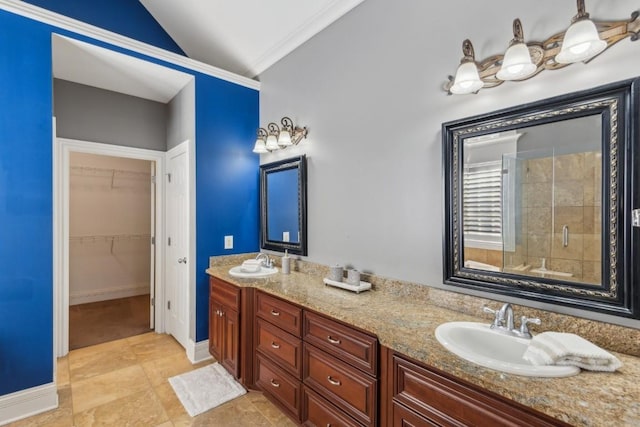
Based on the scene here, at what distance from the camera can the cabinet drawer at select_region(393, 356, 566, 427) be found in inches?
38.7

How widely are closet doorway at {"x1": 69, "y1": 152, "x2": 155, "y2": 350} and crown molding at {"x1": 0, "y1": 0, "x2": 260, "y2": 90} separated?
263 centimetres

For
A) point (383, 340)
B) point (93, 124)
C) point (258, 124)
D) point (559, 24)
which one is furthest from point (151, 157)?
point (559, 24)

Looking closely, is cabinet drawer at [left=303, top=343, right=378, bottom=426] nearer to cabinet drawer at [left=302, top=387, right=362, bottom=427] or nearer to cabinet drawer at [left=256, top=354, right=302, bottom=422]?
cabinet drawer at [left=302, top=387, right=362, bottom=427]

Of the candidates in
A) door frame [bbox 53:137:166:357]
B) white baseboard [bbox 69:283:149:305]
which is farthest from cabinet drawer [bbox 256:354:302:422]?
white baseboard [bbox 69:283:149:305]

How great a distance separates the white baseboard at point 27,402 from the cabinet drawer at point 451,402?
251 cm

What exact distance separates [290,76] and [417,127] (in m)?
1.56

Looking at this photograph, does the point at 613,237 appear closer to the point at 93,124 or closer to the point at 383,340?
the point at 383,340

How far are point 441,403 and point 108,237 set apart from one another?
5.26m

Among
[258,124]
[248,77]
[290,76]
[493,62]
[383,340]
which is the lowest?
[383,340]

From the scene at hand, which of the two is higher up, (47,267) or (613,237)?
(613,237)

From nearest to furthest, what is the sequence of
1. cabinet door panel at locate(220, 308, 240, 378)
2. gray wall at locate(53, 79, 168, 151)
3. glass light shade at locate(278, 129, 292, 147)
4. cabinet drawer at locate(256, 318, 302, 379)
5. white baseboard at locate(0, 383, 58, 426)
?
cabinet drawer at locate(256, 318, 302, 379) < white baseboard at locate(0, 383, 58, 426) < cabinet door panel at locate(220, 308, 240, 378) < glass light shade at locate(278, 129, 292, 147) < gray wall at locate(53, 79, 168, 151)

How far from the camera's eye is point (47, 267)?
7.33ft

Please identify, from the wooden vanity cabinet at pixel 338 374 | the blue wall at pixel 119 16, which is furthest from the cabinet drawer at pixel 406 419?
the blue wall at pixel 119 16

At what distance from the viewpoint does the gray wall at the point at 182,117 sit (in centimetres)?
Result: 294
